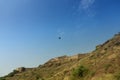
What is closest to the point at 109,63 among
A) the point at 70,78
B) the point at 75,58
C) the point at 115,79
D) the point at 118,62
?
the point at 118,62

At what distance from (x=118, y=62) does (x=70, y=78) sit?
73.0 ft

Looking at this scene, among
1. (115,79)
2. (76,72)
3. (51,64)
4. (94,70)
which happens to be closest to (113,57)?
(94,70)

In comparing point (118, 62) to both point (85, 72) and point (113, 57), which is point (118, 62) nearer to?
point (113, 57)

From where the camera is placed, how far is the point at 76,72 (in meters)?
97.6

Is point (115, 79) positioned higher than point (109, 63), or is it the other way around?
point (109, 63)

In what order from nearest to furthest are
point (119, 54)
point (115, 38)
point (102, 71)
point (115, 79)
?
point (115, 79)
point (102, 71)
point (119, 54)
point (115, 38)

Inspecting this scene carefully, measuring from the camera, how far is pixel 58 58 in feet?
620

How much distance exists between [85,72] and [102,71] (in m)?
7.16

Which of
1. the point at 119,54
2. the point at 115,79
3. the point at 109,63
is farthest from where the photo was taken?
the point at 119,54

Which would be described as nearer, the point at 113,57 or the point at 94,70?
the point at 94,70

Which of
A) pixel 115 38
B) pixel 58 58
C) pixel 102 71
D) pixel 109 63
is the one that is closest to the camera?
pixel 102 71

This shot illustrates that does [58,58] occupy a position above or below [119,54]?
above

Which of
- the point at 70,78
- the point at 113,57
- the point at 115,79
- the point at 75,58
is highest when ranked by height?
the point at 75,58

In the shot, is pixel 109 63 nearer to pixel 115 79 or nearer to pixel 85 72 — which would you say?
pixel 85 72
